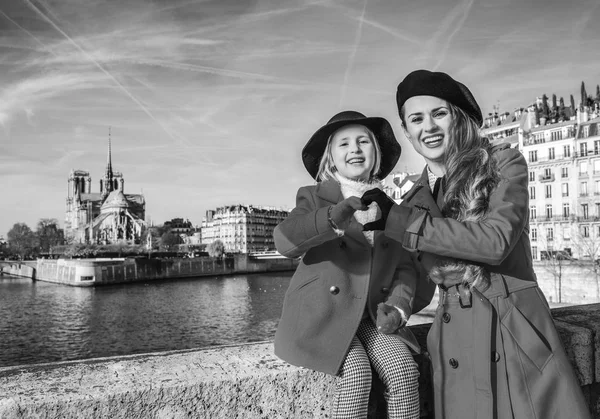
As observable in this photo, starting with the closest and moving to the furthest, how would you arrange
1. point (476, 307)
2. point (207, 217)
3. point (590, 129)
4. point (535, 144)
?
point (476, 307) < point (590, 129) < point (535, 144) < point (207, 217)

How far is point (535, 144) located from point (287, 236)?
48079 millimetres

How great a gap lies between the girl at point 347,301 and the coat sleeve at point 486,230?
31cm

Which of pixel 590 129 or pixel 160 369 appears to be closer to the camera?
pixel 160 369

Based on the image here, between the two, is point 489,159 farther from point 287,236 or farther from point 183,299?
point 183,299

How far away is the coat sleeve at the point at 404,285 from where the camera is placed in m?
2.74

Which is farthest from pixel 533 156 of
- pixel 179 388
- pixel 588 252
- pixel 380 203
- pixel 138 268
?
pixel 138 268

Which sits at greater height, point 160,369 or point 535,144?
point 535,144

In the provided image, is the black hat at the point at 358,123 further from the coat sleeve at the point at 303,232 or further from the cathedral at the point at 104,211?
the cathedral at the point at 104,211

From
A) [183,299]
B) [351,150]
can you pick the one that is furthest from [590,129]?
[351,150]

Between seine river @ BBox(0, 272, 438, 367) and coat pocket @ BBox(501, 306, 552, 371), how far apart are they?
25.3 meters

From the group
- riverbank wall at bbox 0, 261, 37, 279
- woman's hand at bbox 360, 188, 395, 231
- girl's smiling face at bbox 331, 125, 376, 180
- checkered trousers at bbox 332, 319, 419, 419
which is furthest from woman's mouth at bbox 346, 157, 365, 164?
riverbank wall at bbox 0, 261, 37, 279

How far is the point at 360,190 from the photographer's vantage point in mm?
3043

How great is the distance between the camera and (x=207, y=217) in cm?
15475

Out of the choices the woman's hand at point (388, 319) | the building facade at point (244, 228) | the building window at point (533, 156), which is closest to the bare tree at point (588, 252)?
the building window at point (533, 156)
